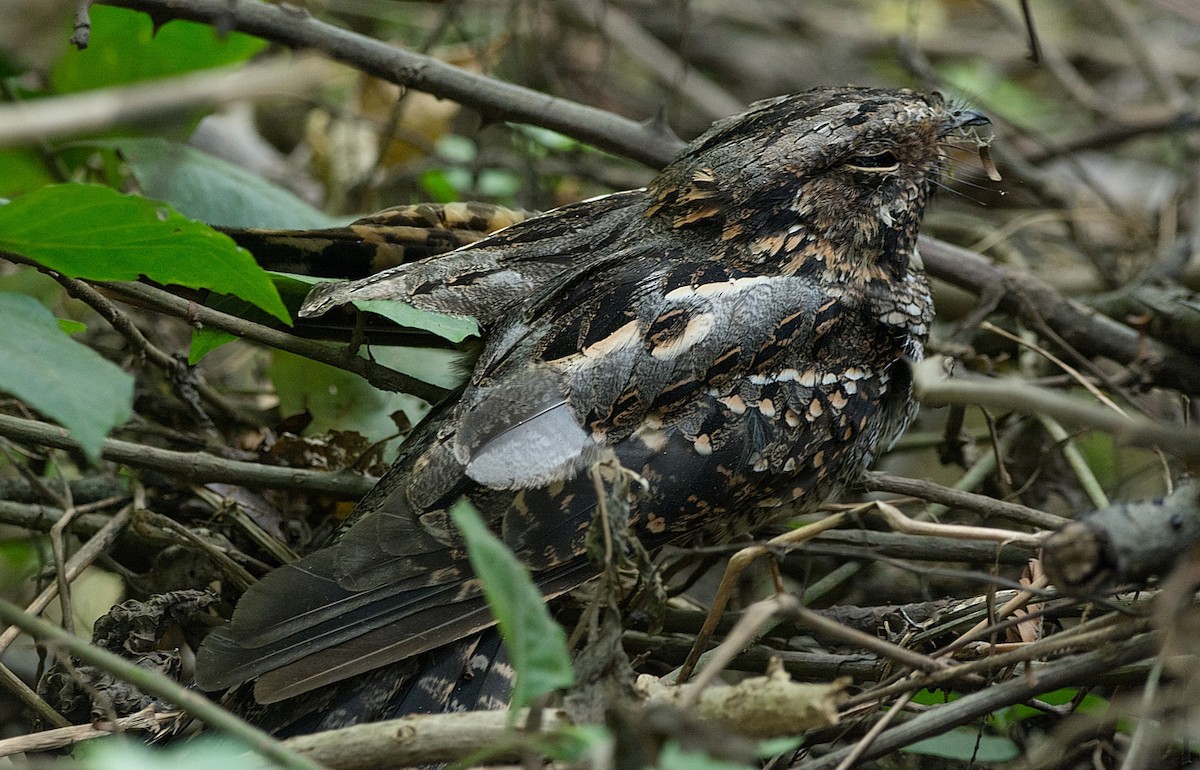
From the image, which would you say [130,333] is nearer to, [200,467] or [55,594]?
[200,467]

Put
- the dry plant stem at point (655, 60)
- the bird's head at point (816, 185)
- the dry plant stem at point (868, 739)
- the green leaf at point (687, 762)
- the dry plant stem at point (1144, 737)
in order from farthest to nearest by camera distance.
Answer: the dry plant stem at point (655, 60) < the bird's head at point (816, 185) < the dry plant stem at point (868, 739) < the dry plant stem at point (1144, 737) < the green leaf at point (687, 762)

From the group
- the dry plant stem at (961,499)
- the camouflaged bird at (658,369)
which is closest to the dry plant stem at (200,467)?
the camouflaged bird at (658,369)

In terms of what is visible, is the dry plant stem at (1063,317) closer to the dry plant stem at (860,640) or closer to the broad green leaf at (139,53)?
the dry plant stem at (860,640)

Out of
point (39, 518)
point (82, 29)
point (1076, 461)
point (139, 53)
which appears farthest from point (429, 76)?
point (1076, 461)

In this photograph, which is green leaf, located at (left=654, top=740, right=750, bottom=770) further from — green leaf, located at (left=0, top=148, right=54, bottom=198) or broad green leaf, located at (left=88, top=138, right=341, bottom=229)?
green leaf, located at (left=0, top=148, right=54, bottom=198)

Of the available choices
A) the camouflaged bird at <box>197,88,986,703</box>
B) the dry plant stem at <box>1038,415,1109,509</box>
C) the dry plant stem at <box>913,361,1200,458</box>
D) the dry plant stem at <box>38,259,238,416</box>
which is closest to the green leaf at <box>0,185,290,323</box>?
the dry plant stem at <box>38,259,238,416</box>

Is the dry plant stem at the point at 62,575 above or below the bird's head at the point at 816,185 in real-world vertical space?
below

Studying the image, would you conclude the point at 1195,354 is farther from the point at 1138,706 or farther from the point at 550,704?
the point at 550,704
